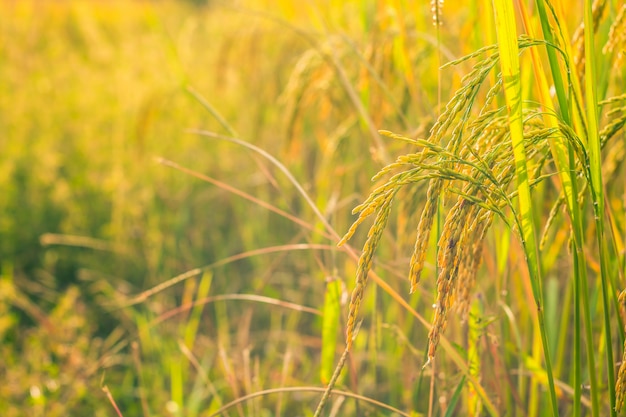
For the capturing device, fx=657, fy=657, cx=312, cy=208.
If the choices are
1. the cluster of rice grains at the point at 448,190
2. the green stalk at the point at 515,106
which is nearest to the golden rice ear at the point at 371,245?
the cluster of rice grains at the point at 448,190

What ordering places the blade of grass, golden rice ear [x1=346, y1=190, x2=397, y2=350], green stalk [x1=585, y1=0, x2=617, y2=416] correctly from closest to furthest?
golden rice ear [x1=346, y1=190, x2=397, y2=350] → green stalk [x1=585, y1=0, x2=617, y2=416] → the blade of grass

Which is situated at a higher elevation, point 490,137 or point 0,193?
point 490,137

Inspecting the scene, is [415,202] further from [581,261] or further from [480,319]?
[581,261]

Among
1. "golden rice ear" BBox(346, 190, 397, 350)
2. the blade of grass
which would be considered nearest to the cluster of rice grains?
"golden rice ear" BBox(346, 190, 397, 350)

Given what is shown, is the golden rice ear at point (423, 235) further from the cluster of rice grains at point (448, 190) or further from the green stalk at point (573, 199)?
the green stalk at point (573, 199)

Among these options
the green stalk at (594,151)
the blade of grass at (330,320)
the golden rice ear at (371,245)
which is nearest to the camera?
the golden rice ear at (371,245)

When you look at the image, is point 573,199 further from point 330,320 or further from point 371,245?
point 330,320

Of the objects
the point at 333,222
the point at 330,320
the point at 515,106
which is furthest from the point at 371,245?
the point at 333,222

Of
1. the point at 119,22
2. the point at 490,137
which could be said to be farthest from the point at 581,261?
the point at 119,22

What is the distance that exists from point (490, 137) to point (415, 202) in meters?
0.32

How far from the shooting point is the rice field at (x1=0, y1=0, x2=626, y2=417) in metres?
0.83

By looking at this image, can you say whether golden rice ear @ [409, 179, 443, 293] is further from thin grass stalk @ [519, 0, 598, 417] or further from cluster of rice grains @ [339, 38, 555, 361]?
thin grass stalk @ [519, 0, 598, 417]

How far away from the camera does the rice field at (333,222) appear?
83cm

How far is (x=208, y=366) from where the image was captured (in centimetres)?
218
